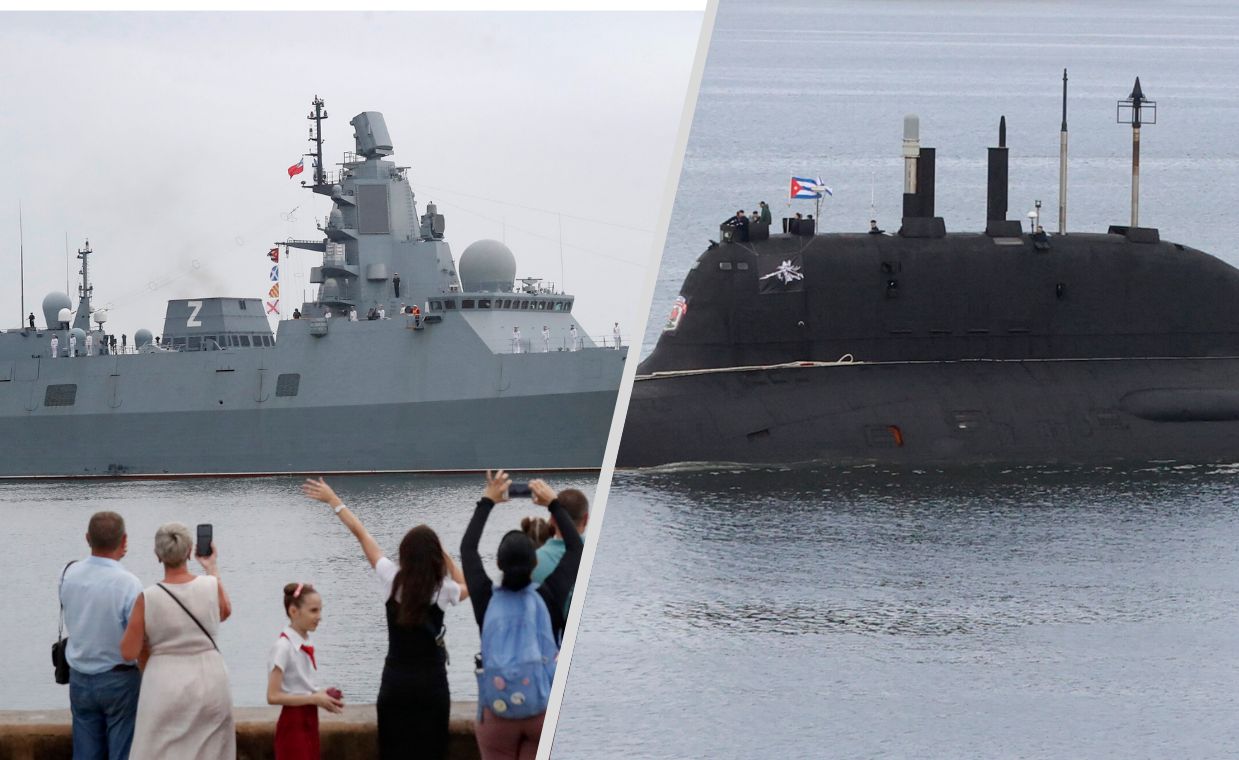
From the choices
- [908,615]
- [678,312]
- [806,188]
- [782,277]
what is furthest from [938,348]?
[908,615]

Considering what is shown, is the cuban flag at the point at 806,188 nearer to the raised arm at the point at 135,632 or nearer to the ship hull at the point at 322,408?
the ship hull at the point at 322,408

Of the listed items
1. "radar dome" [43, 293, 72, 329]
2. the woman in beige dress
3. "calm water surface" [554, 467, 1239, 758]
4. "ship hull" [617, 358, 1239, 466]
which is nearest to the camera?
the woman in beige dress

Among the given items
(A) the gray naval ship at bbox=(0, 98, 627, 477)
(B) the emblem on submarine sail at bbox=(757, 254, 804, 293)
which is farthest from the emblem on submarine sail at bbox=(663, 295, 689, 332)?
(A) the gray naval ship at bbox=(0, 98, 627, 477)

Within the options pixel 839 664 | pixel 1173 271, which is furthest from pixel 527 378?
pixel 839 664

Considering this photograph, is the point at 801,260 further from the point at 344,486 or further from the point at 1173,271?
the point at 344,486

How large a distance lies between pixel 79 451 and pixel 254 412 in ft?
11.3

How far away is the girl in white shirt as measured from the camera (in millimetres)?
5438

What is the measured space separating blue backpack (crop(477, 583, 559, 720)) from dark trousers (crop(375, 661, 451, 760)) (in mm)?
133

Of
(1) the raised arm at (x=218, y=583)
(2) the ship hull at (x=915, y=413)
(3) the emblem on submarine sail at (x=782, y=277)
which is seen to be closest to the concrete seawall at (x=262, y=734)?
(1) the raised arm at (x=218, y=583)

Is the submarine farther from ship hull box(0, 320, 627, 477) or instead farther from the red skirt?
the red skirt

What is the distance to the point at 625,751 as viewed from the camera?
1316 centimetres

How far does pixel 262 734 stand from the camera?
592 cm

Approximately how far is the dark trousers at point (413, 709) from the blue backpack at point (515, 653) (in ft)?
0.44

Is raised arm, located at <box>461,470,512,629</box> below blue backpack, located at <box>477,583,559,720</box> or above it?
above
